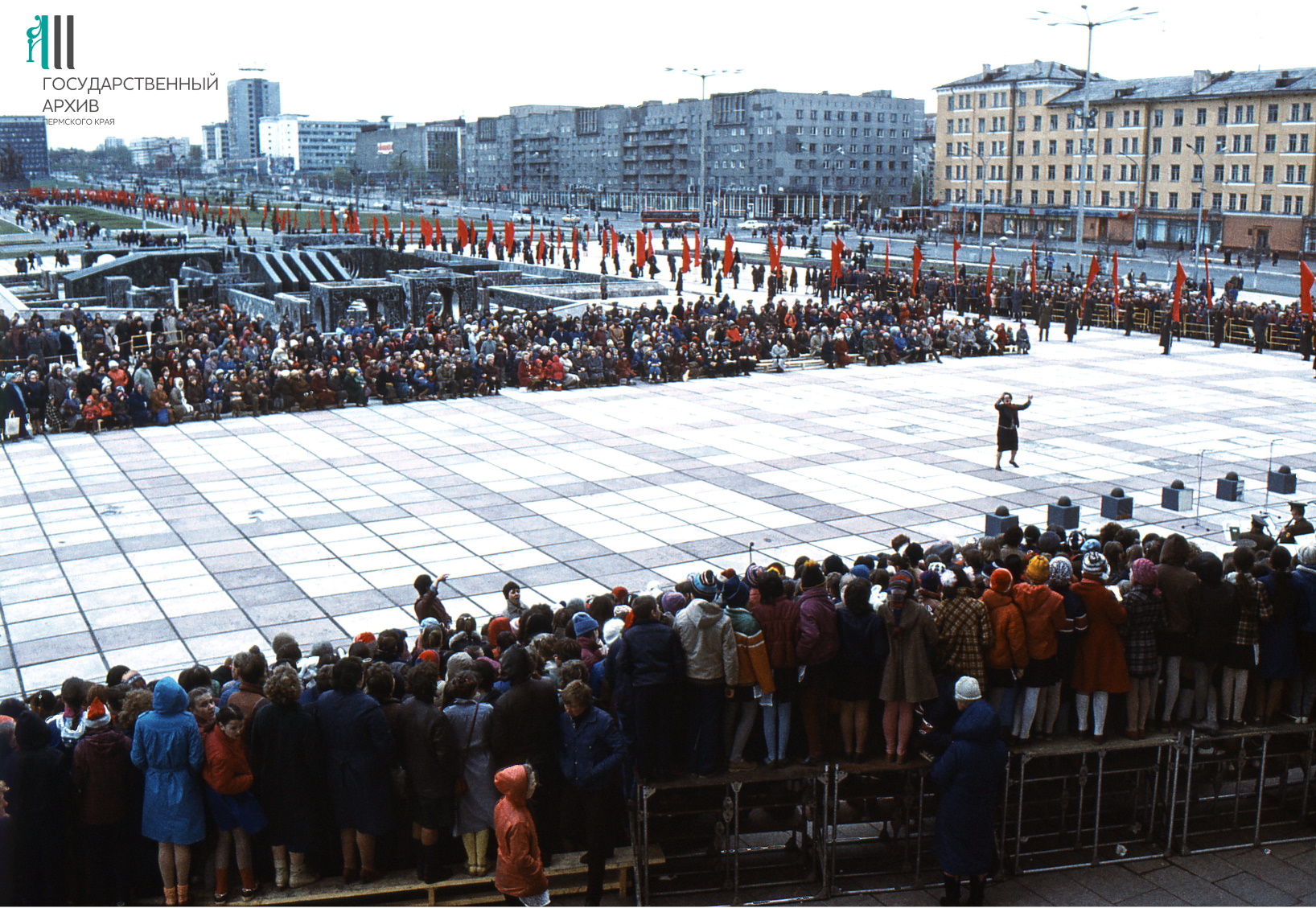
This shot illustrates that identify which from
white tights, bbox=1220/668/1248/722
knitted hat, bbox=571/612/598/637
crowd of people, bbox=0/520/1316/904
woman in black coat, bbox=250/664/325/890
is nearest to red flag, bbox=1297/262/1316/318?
crowd of people, bbox=0/520/1316/904

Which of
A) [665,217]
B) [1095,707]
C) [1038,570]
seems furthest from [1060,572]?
[665,217]

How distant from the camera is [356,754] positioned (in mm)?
7398

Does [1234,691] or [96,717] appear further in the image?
[1234,691]

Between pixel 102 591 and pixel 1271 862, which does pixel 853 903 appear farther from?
pixel 102 591

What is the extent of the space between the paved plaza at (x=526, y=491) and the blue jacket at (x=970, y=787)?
24.5 ft

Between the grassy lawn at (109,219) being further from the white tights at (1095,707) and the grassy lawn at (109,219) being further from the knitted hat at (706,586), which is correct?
the white tights at (1095,707)

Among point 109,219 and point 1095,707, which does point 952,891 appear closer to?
point 1095,707

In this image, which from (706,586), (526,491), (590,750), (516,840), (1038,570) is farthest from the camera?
(526,491)

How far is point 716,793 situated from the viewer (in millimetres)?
8414

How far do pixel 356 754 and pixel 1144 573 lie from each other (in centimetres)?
567

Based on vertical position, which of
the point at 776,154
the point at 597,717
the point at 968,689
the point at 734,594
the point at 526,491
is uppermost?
the point at 776,154

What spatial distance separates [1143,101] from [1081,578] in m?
93.8

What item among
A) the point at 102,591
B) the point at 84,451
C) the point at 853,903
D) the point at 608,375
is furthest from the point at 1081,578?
the point at 608,375

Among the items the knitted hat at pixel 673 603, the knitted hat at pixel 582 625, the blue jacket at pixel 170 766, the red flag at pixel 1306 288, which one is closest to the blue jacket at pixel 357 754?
the blue jacket at pixel 170 766
